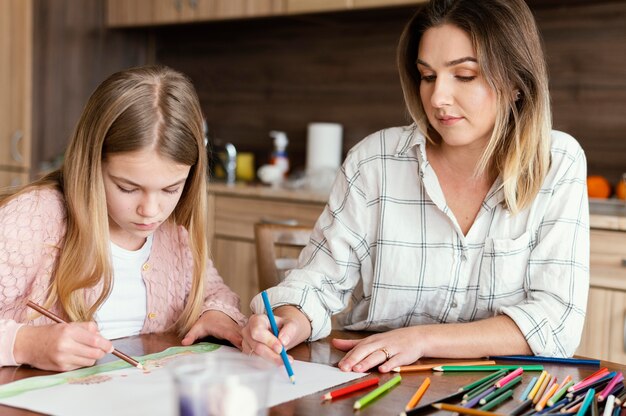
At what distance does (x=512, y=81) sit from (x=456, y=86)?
0.38 ft

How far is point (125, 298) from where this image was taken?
5.19 ft

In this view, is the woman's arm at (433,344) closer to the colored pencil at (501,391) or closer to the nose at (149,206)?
the colored pencil at (501,391)

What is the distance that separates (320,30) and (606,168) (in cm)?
144

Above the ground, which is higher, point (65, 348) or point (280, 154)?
point (280, 154)

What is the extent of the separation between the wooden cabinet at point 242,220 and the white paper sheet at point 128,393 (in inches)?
78.4

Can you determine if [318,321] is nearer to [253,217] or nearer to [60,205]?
[60,205]

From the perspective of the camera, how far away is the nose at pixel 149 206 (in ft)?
4.67

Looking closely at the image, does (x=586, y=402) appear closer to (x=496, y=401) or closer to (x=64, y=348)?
(x=496, y=401)

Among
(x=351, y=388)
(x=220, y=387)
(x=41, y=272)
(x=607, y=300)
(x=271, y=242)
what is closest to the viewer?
(x=220, y=387)

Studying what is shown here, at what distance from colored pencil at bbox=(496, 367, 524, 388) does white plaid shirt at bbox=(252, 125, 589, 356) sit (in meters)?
0.22

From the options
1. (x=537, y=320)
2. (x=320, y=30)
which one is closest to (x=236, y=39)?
(x=320, y=30)

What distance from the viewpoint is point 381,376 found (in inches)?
46.5

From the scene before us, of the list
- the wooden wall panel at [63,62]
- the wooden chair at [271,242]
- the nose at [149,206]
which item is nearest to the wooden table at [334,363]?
the nose at [149,206]

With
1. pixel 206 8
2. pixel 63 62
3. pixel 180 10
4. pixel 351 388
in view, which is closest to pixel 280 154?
pixel 206 8
